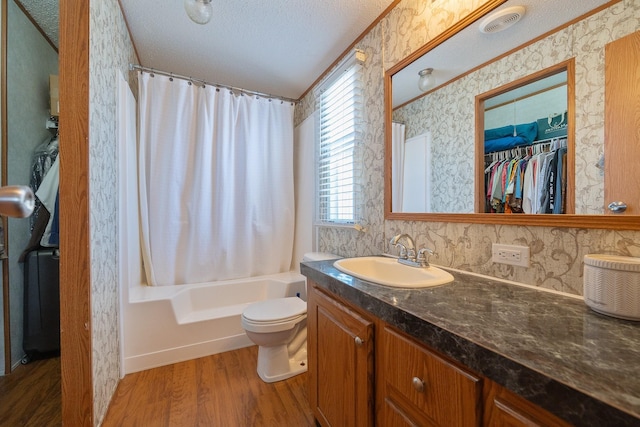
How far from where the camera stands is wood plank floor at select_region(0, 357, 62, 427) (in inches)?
50.3

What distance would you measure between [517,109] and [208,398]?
2.09 m

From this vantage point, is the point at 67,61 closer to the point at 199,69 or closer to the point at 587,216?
the point at 199,69

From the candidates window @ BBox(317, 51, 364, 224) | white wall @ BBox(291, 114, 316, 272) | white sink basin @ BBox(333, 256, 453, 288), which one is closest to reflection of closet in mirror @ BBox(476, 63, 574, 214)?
white sink basin @ BBox(333, 256, 453, 288)

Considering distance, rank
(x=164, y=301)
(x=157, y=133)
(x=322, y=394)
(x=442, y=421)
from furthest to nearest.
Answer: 1. (x=157, y=133)
2. (x=164, y=301)
3. (x=322, y=394)
4. (x=442, y=421)

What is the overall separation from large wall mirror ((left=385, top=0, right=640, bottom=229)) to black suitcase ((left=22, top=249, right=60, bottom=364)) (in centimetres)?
224

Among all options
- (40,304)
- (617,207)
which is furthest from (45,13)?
(617,207)

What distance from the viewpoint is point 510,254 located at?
3.23 feet

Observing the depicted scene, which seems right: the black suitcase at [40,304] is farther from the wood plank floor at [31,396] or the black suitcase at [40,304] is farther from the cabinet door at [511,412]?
the cabinet door at [511,412]

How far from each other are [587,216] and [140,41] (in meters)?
2.71

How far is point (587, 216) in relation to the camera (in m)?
0.80

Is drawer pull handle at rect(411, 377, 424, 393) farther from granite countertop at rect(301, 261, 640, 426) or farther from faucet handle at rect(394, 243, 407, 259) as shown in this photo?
faucet handle at rect(394, 243, 407, 259)

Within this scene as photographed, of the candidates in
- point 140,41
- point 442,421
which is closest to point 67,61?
point 140,41

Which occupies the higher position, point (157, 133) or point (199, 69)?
point (199, 69)

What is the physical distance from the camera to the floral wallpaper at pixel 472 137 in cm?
79
